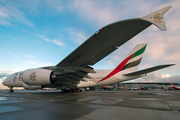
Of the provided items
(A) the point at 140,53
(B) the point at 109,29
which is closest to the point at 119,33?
(B) the point at 109,29

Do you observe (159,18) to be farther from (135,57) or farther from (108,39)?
(135,57)

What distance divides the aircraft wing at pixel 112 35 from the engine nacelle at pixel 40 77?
323 centimetres

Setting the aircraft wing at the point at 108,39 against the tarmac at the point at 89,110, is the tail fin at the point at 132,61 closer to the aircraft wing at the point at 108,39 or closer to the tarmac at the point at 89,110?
the aircraft wing at the point at 108,39

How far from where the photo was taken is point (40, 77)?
35.2 feet

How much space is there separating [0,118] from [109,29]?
507 centimetres

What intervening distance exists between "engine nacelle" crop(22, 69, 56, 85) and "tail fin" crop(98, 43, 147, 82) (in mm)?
8963

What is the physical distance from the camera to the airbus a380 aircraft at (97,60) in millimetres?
4676

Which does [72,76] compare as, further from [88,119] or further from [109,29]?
[88,119]

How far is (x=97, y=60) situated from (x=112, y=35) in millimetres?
4014

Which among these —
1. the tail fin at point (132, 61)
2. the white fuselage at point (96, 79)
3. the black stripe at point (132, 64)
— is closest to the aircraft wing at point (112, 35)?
the white fuselage at point (96, 79)

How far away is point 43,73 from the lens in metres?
10.8

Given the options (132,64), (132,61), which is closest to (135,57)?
(132,61)

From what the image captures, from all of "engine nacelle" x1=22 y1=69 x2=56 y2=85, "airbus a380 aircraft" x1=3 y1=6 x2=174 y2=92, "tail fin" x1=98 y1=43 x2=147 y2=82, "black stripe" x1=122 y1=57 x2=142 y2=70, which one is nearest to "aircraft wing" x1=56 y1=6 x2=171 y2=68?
"airbus a380 aircraft" x1=3 y1=6 x2=174 y2=92

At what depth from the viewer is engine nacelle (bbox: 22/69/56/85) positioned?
420 inches
